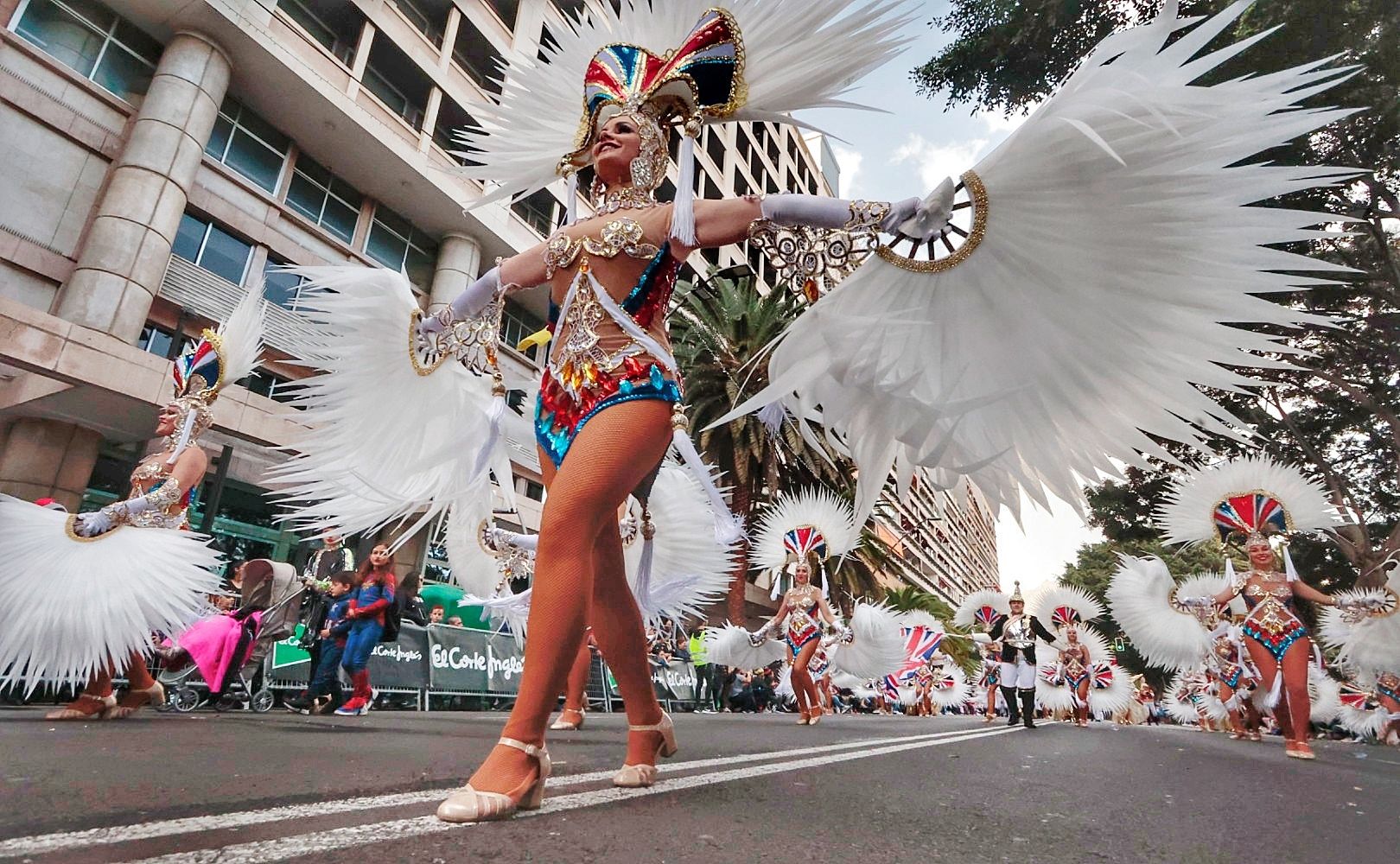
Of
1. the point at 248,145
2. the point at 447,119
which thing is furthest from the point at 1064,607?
the point at 248,145

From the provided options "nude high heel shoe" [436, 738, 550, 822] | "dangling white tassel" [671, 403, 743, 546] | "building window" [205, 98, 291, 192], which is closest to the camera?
"nude high heel shoe" [436, 738, 550, 822]

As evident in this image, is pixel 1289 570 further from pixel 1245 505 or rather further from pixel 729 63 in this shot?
pixel 729 63

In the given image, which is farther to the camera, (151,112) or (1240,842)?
(151,112)

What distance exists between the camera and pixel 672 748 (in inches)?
108

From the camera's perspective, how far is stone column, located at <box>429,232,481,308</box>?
2053 cm

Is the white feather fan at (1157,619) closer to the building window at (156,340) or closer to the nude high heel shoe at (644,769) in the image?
the nude high heel shoe at (644,769)

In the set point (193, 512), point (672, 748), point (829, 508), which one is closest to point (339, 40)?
point (193, 512)

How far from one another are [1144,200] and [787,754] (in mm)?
3150

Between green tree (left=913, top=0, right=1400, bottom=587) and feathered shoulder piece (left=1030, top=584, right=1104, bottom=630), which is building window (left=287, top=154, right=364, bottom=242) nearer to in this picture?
green tree (left=913, top=0, right=1400, bottom=587)

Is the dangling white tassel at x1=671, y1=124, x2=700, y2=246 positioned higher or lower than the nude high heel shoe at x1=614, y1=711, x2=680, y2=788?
higher

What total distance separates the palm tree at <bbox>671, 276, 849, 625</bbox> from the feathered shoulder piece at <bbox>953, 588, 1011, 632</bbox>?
497cm

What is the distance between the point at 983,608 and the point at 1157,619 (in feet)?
16.1

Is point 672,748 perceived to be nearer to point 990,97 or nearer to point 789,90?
point 789,90

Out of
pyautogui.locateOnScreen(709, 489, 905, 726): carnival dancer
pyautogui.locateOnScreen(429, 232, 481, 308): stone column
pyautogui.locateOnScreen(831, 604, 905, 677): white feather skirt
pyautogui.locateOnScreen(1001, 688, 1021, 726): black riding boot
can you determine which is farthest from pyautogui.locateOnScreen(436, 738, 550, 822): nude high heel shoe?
pyautogui.locateOnScreen(429, 232, 481, 308): stone column
